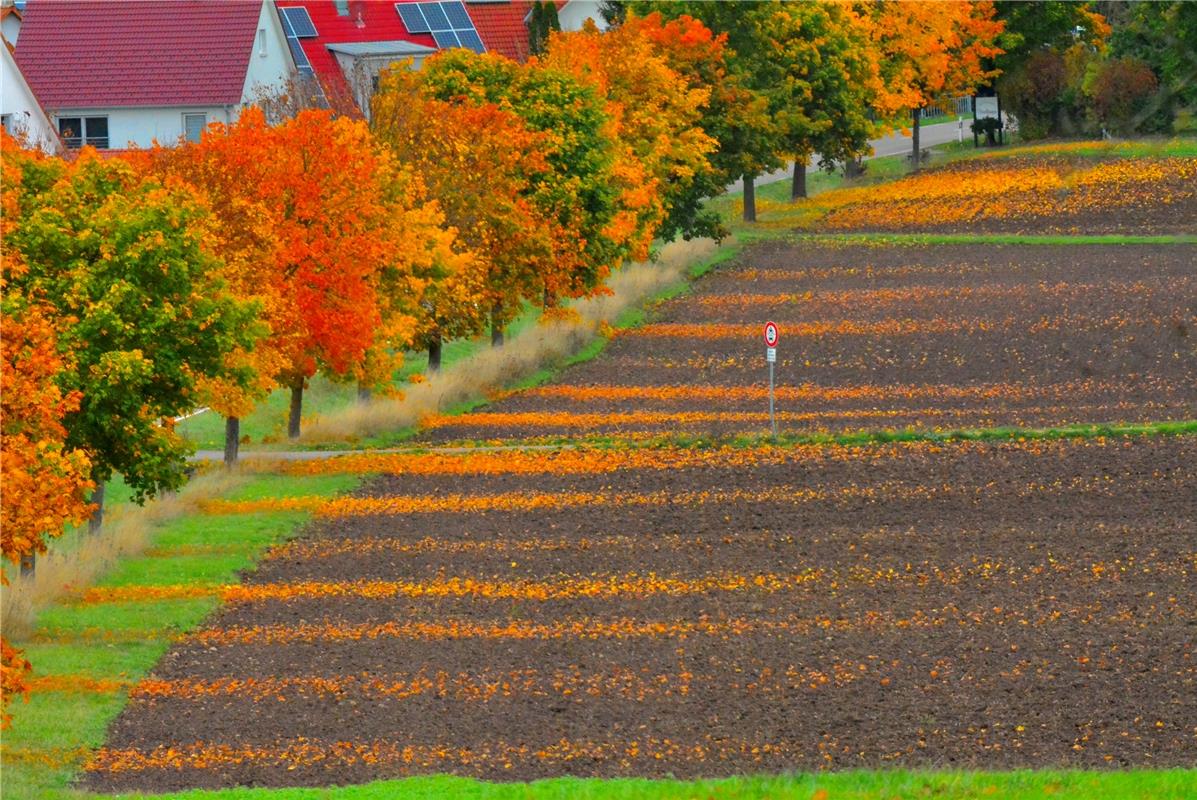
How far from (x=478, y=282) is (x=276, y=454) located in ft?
26.0

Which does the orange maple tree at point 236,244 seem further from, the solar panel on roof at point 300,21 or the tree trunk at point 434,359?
the solar panel on roof at point 300,21

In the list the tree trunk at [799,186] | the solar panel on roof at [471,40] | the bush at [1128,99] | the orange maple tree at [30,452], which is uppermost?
the solar panel on roof at [471,40]

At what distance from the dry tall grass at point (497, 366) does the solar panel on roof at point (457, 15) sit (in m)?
29.1

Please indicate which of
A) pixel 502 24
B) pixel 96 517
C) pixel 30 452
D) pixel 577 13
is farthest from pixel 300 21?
pixel 30 452

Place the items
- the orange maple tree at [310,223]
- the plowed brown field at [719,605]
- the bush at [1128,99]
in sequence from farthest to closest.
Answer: the orange maple tree at [310,223] < the plowed brown field at [719,605] < the bush at [1128,99]

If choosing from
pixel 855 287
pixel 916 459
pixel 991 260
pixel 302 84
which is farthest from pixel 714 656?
pixel 991 260

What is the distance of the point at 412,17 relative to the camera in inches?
3735

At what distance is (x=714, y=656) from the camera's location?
69.9ft

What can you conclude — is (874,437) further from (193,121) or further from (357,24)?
(357,24)

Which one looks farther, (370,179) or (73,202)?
(370,179)

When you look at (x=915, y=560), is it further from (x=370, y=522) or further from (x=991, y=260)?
(x=991, y=260)

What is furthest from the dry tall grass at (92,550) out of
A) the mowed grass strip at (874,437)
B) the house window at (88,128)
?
the house window at (88,128)

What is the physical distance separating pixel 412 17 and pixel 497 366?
4981 cm

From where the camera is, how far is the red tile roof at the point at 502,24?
95.7m
